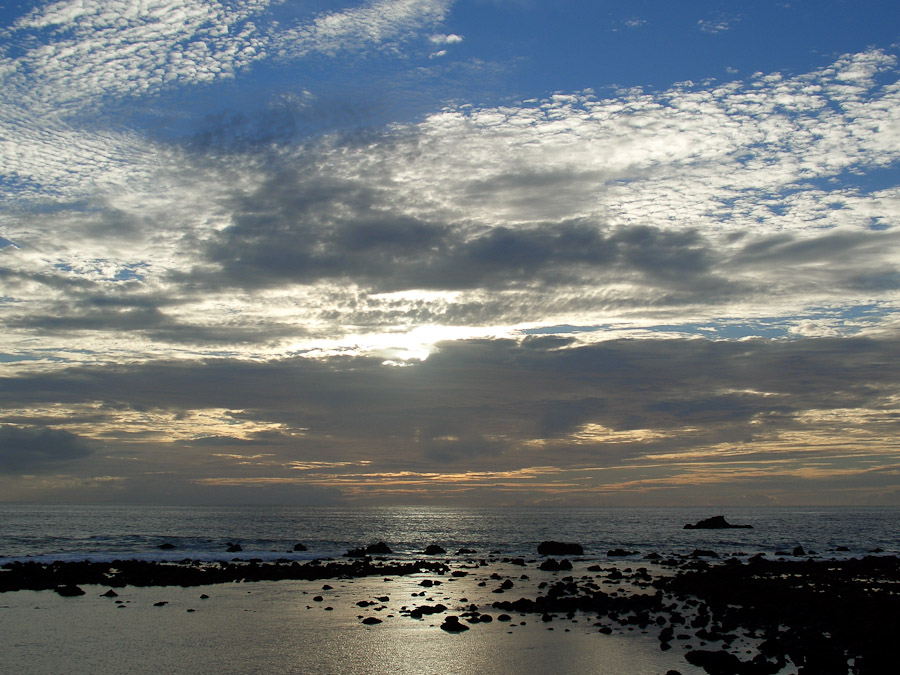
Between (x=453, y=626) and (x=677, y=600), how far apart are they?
1608 cm

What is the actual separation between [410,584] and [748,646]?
27.1 meters

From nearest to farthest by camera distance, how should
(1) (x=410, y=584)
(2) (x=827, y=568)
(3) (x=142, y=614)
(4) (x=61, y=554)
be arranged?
(3) (x=142, y=614) → (1) (x=410, y=584) → (2) (x=827, y=568) → (4) (x=61, y=554)

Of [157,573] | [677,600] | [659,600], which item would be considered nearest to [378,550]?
[157,573]

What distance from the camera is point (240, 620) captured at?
1329 inches

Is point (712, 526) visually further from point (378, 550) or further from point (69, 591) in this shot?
point (69, 591)

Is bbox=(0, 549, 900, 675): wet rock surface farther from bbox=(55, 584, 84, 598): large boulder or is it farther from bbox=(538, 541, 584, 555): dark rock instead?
bbox=(538, 541, 584, 555): dark rock

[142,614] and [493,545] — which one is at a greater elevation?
[142,614]

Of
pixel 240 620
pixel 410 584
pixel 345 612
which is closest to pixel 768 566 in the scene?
pixel 410 584

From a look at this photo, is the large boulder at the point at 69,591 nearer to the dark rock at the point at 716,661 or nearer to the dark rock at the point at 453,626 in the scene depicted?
the dark rock at the point at 453,626

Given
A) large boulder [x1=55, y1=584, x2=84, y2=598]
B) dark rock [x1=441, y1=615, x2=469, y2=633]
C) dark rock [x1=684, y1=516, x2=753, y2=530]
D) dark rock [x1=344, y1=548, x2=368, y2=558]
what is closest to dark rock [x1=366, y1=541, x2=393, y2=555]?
dark rock [x1=344, y1=548, x2=368, y2=558]

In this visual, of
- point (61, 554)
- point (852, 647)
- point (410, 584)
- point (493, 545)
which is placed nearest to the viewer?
point (852, 647)

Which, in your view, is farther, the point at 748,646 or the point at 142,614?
the point at 142,614

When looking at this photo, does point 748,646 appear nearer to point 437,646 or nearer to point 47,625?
point 437,646

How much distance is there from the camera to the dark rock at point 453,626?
30438 mm
